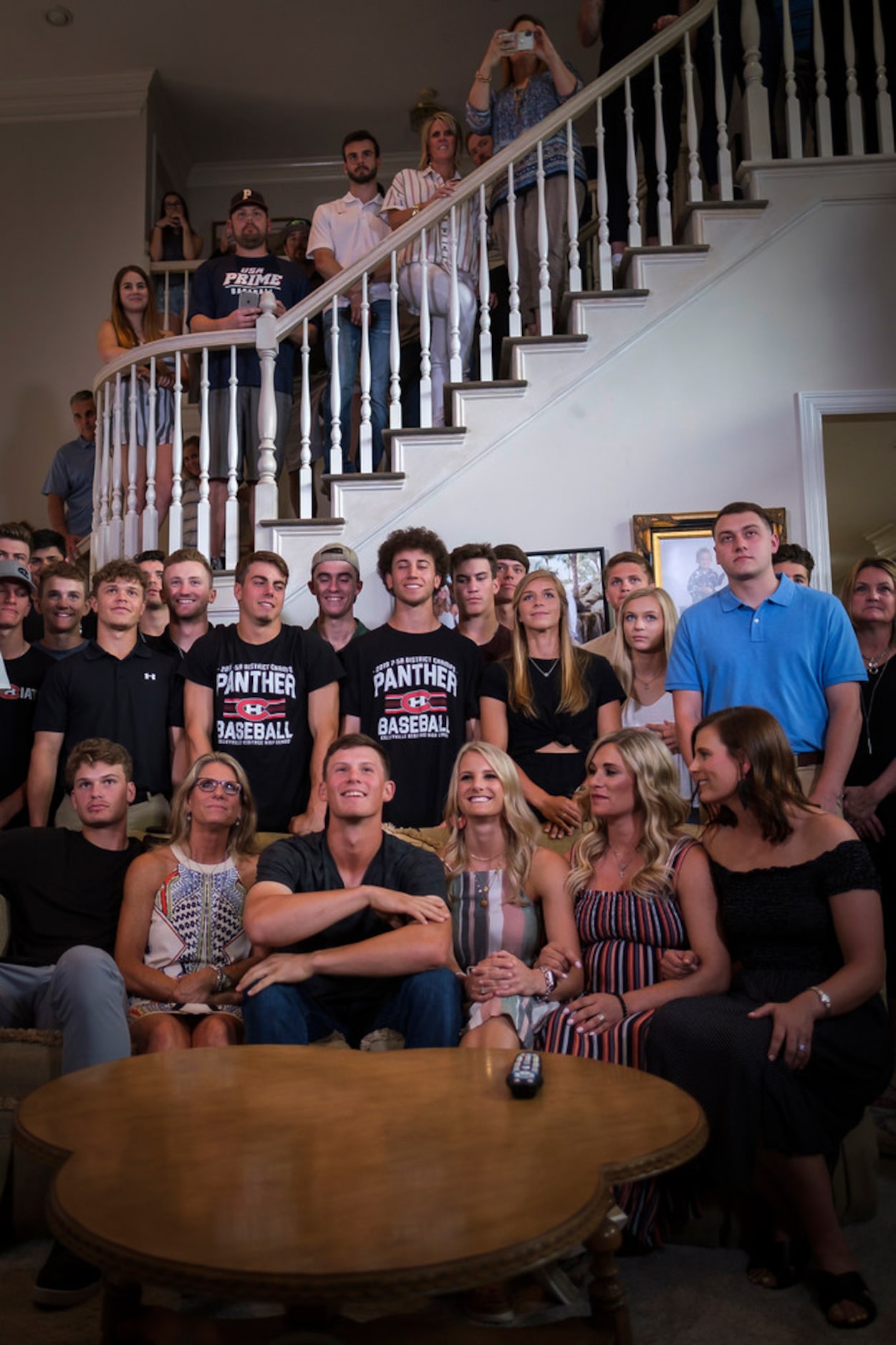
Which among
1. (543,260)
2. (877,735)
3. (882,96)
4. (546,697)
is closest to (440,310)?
(543,260)

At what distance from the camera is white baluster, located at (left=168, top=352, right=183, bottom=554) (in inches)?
Result: 177

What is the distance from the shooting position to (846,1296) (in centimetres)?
179

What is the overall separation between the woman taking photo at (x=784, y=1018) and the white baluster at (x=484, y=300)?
2.60 meters

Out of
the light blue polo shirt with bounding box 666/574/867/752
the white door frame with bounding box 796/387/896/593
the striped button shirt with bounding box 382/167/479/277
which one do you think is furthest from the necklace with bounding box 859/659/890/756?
the striped button shirt with bounding box 382/167/479/277

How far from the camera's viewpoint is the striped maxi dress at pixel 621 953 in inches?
88.3

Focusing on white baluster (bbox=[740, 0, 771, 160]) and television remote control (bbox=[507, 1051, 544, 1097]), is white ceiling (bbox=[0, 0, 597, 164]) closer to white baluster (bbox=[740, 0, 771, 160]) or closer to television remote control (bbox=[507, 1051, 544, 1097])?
white baluster (bbox=[740, 0, 771, 160])

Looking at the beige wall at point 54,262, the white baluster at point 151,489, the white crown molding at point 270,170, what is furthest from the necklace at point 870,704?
the white crown molding at point 270,170

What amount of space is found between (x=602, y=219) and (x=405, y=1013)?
3442 millimetres

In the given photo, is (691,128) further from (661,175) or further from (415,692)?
(415,692)

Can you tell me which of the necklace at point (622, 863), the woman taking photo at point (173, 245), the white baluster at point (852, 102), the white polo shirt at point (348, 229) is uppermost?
the woman taking photo at point (173, 245)

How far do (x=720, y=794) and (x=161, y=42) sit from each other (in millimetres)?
6164

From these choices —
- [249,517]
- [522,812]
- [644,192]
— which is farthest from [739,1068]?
[644,192]

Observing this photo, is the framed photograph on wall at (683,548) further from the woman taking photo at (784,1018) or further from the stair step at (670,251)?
the woman taking photo at (784,1018)

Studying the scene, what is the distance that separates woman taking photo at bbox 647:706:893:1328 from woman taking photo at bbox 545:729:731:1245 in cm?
7
